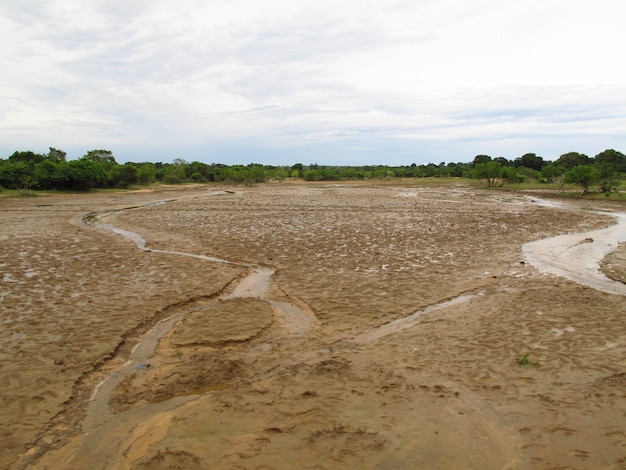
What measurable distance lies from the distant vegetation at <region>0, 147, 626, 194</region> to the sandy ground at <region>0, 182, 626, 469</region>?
42.1m

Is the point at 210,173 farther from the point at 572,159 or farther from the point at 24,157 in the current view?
the point at 572,159

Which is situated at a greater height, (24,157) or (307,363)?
(24,157)

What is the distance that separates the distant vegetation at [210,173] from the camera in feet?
161

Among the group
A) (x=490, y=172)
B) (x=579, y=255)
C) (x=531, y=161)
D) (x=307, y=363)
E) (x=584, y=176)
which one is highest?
(x=531, y=161)

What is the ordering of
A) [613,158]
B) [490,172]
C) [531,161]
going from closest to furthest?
1. [490,172]
2. [613,158]
3. [531,161]

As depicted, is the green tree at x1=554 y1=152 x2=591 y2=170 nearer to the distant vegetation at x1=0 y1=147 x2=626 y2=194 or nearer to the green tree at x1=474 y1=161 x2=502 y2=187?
the distant vegetation at x1=0 y1=147 x2=626 y2=194

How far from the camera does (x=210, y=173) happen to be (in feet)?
317

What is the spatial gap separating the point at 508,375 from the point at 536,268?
8.57 meters

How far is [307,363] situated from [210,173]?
93.7 meters

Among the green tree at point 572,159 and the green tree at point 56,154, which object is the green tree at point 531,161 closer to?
the green tree at point 572,159

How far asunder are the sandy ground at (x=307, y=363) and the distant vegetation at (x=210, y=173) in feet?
138

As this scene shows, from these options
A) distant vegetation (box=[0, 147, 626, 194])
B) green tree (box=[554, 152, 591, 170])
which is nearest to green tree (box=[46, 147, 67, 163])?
distant vegetation (box=[0, 147, 626, 194])

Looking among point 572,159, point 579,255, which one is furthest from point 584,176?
point 572,159

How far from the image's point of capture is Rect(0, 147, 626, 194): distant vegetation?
4909 centimetres
